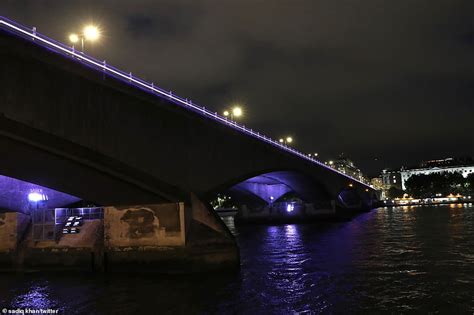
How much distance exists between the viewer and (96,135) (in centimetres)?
2172

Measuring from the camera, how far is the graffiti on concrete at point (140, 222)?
2184 cm

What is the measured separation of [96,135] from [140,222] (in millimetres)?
5016

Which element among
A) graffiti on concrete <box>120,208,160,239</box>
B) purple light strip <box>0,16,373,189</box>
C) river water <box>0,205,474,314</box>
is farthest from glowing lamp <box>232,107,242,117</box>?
graffiti on concrete <box>120,208,160,239</box>

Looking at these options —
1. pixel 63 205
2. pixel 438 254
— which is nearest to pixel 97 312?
pixel 438 254

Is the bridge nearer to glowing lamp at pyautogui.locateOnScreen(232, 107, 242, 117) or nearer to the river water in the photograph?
the river water

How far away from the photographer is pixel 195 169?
29047 millimetres

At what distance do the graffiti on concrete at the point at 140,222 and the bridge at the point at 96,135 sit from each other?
150 centimetres

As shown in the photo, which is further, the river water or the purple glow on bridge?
the purple glow on bridge

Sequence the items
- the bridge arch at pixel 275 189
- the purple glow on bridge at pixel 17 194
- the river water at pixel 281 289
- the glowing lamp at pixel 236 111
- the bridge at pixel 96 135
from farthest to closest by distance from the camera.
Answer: the bridge arch at pixel 275 189
the glowing lamp at pixel 236 111
the purple glow on bridge at pixel 17 194
the bridge at pixel 96 135
the river water at pixel 281 289

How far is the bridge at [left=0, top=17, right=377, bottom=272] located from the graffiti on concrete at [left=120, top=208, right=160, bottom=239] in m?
1.50

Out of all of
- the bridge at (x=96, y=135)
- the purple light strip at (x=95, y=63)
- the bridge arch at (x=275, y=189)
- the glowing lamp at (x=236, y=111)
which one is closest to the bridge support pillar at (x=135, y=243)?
the bridge at (x=96, y=135)

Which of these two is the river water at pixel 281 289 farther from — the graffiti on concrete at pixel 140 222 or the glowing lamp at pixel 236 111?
the glowing lamp at pixel 236 111

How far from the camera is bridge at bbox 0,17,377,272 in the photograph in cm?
1902

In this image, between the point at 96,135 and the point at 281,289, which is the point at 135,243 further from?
the point at 281,289
